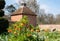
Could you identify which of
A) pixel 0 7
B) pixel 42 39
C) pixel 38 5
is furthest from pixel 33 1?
pixel 42 39

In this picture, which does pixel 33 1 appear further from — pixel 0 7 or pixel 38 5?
pixel 0 7

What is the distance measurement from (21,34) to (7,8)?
36.4 metres

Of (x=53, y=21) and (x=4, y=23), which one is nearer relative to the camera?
(x=4, y=23)

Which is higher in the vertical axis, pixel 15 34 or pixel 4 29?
pixel 15 34

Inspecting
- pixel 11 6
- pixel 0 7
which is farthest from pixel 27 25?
pixel 11 6

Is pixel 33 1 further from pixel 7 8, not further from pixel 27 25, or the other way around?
pixel 27 25

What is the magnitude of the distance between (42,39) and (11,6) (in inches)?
1407

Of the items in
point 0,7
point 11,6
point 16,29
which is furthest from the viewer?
point 11,6

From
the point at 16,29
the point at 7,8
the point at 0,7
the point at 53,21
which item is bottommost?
the point at 53,21

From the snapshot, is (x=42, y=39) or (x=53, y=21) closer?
(x=42, y=39)

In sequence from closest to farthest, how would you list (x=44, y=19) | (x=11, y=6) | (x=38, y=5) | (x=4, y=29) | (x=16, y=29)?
1. (x=16, y=29)
2. (x=4, y=29)
3. (x=11, y=6)
4. (x=38, y=5)
5. (x=44, y=19)

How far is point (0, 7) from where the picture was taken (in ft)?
63.1

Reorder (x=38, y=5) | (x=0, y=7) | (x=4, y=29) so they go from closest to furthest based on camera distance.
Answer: (x=4, y=29) → (x=0, y=7) → (x=38, y=5)

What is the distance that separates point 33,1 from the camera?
152 ft
